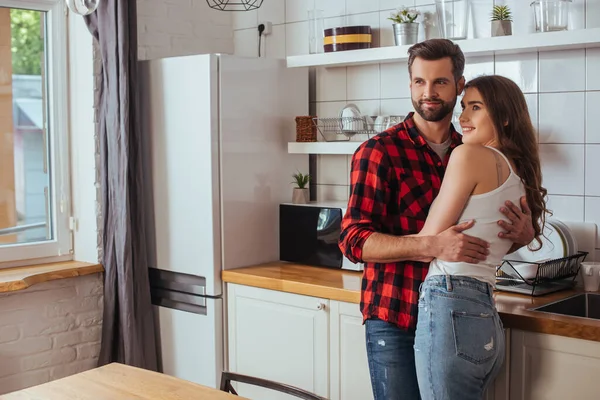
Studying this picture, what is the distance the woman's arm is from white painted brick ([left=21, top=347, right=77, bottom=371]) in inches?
82.1

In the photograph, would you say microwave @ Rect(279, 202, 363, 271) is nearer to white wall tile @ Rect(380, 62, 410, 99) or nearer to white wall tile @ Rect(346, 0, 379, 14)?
white wall tile @ Rect(380, 62, 410, 99)

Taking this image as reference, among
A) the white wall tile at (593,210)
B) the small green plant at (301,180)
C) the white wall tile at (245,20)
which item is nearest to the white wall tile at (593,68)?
the white wall tile at (593,210)

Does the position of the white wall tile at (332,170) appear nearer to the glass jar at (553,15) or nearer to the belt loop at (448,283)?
the glass jar at (553,15)

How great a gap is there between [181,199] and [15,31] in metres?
1.05

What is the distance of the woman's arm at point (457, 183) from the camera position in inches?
82.7

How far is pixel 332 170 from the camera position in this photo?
3820mm

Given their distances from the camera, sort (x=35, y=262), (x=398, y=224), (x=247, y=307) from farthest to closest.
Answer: (x=35, y=262), (x=247, y=307), (x=398, y=224)

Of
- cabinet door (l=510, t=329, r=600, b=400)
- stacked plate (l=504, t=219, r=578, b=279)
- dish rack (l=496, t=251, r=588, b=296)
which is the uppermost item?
stacked plate (l=504, t=219, r=578, b=279)

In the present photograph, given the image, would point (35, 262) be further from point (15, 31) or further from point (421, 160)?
point (421, 160)

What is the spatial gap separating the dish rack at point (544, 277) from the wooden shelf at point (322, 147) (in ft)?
2.83

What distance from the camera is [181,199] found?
3566mm

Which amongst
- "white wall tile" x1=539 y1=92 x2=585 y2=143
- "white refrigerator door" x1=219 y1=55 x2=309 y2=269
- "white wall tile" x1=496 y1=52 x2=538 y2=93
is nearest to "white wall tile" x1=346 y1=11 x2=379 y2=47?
"white refrigerator door" x1=219 y1=55 x2=309 y2=269

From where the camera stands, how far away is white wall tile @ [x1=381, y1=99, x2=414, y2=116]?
11.6 feet

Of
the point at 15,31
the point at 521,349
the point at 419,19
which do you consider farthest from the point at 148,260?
the point at 521,349
